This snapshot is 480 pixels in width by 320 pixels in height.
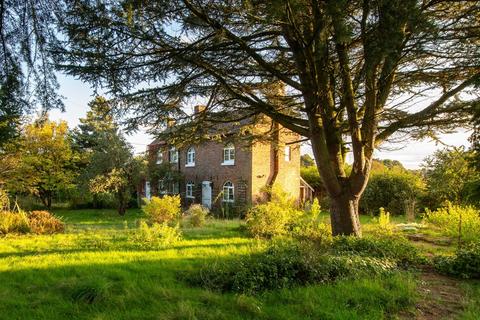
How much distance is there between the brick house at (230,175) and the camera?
75.9 feet

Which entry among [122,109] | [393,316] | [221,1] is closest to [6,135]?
[122,109]

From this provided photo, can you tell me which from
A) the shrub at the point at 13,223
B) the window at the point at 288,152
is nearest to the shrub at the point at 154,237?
the shrub at the point at 13,223

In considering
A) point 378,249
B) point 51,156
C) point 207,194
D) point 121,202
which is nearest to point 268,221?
point 378,249

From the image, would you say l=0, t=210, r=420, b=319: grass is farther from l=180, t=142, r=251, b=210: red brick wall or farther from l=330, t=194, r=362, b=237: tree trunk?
l=180, t=142, r=251, b=210: red brick wall

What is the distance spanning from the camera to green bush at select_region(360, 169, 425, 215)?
23406 mm

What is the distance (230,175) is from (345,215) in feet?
53.6

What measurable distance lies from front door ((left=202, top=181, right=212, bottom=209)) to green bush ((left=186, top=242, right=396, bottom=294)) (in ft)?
66.4

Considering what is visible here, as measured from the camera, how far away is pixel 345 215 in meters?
8.35

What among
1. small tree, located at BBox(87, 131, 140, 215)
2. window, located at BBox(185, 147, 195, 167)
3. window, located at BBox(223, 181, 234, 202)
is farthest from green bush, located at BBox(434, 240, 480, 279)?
window, located at BBox(185, 147, 195, 167)

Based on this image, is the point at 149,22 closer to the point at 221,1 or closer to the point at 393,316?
the point at 221,1

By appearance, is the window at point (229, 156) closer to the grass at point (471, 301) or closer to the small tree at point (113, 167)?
the small tree at point (113, 167)

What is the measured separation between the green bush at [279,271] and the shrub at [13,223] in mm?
8210

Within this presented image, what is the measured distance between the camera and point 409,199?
21.9 meters

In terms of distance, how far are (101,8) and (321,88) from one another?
4480mm
